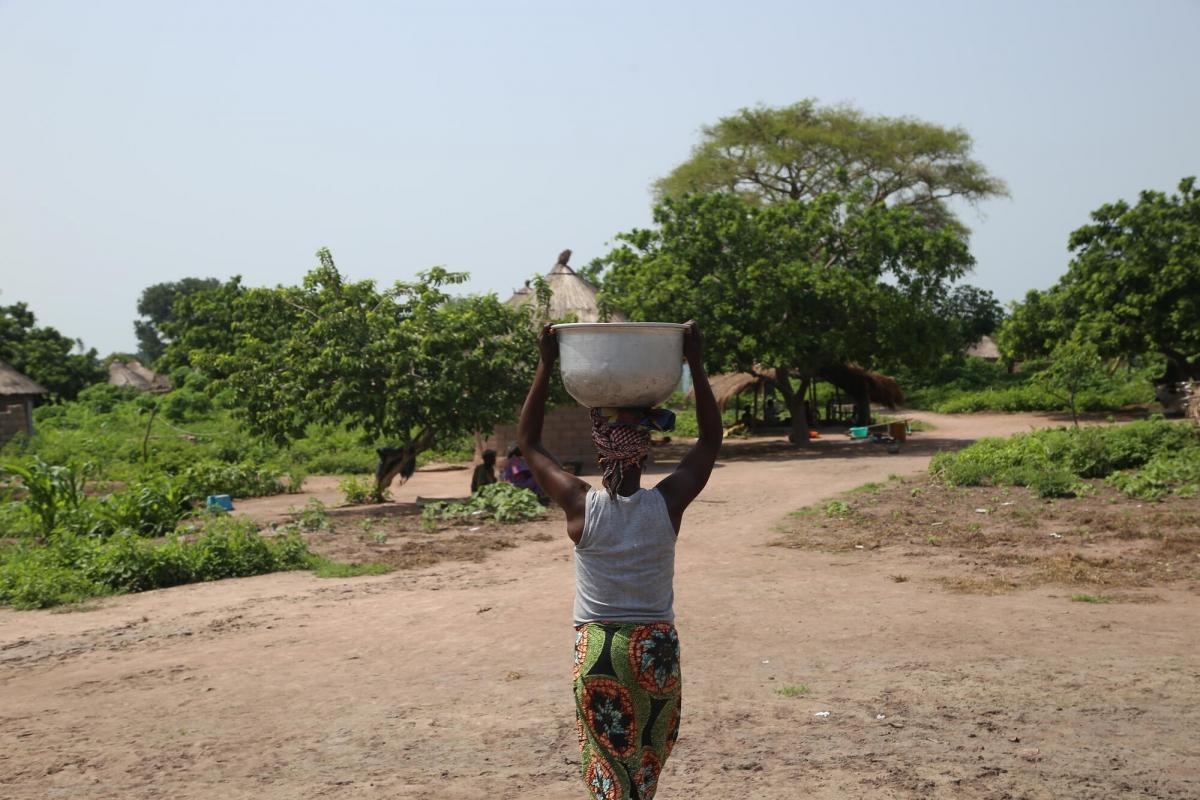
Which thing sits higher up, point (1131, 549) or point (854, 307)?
point (854, 307)

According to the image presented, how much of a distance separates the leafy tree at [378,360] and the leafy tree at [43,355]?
86.7 ft

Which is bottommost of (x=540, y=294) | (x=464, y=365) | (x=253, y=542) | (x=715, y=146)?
(x=253, y=542)

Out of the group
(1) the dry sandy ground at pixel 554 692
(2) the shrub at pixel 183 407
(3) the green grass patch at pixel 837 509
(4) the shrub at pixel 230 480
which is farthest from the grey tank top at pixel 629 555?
(2) the shrub at pixel 183 407

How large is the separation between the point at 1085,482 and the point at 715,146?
33084 millimetres

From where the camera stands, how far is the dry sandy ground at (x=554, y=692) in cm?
491

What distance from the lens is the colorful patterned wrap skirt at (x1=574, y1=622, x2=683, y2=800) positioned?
334 centimetres

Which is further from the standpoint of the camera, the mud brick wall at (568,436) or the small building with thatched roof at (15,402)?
the small building with thatched roof at (15,402)

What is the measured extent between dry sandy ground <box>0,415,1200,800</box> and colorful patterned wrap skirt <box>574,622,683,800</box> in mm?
1467

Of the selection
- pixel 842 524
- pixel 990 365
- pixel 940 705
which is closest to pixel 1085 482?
pixel 842 524

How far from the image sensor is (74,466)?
13062mm

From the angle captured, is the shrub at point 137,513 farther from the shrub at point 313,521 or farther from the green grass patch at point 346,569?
the green grass patch at point 346,569

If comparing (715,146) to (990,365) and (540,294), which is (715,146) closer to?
(990,365)

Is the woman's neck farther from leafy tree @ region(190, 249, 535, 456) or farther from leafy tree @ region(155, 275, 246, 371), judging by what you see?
leafy tree @ region(155, 275, 246, 371)

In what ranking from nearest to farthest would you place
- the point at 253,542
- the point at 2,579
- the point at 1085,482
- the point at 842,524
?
the point at 2,579, the point at 253,542, the point at 842,524, the point at 1085,482
